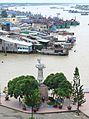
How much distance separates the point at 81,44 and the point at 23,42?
5607 mm

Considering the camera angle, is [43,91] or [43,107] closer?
[43,107]

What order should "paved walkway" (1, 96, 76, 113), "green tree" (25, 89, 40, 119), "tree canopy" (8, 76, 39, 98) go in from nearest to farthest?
"green tree" (25, 89, 40, 119), "tree canopy" (8, 76, 39, 98), "paved walkway" (1, 96, 76, 113)

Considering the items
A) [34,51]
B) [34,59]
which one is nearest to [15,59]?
[34,59]

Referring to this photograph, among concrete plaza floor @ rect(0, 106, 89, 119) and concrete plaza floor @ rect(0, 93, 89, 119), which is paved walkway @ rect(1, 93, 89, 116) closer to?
concrete plaza floor @ rect(0, 93, 89, 119)

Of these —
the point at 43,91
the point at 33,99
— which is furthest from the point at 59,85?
the point at 33,99

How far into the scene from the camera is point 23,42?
28094mm

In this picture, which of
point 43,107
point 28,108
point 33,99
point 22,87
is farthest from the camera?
point 43,107

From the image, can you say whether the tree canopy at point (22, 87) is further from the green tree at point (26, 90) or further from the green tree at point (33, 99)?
the green tree at point (33, 99)

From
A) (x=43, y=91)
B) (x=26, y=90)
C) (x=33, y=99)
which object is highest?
(x=26, y=90)

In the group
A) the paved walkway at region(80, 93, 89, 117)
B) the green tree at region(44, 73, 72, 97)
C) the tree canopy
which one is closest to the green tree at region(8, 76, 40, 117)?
the tree canopy

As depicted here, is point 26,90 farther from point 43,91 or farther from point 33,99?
point 43,91

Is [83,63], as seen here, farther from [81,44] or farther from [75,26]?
[75,26]

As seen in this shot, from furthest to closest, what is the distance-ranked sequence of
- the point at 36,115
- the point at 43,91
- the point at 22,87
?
the point at 43,91, the point at 22,87, the point at 36,115

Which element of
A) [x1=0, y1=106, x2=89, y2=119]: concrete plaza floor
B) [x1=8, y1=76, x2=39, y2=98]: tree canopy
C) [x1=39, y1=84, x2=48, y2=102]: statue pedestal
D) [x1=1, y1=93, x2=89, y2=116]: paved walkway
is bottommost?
[x1=0, y1=106, x2=89, y2=119]: concrete plaza floor
